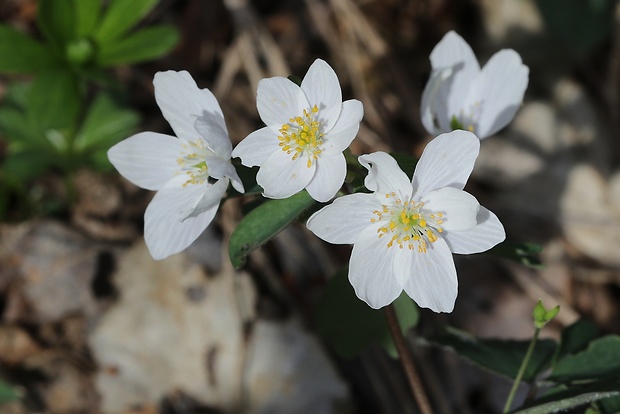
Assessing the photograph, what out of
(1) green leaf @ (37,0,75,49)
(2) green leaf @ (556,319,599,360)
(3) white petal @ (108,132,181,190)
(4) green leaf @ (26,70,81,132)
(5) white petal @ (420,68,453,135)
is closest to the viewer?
(3) white petal @ (108,132,181,190)

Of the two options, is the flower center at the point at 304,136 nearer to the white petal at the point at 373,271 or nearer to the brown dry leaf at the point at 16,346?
the white petal at the point at 373,271

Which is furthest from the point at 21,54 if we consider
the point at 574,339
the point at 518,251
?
the point at 574,339

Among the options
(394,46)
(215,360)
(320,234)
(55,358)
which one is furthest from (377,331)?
(394,46)

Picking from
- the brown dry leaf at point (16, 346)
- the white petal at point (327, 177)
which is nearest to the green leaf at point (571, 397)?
the white petal at point (327, 177)

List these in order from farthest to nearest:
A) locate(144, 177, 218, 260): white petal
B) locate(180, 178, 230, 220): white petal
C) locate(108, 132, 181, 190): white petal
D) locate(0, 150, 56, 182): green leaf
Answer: locate(0, 150, 56, 182): green leaf, locate(108, 132, 181, 190): white petal, locate(144, 177, 218, 260): white petal, locate(180, 178, 230, 220): white petal

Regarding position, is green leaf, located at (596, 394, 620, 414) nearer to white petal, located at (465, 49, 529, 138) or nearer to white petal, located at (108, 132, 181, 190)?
white petal, located at (465, 49, 529, 138)

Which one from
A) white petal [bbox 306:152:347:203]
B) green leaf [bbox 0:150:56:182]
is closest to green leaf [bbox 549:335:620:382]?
white petal [bbox 306:152:347:203]

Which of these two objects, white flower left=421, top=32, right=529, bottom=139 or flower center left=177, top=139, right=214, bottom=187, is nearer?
flower center left=177, top=139, right=214, bottom=187
